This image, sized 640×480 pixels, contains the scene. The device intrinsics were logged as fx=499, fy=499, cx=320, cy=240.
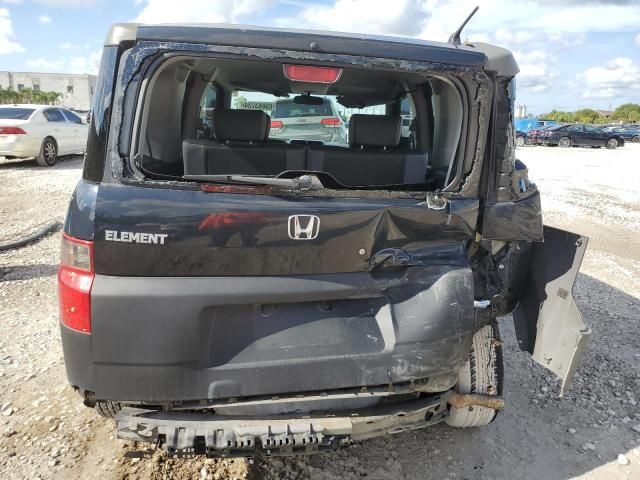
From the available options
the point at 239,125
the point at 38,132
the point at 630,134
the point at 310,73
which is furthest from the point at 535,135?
the point at 310,73

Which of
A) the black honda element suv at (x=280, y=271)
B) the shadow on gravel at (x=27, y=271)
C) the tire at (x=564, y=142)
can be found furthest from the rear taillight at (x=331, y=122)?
the tire at (x=564, y=142)

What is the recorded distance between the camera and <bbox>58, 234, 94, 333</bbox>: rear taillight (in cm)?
195

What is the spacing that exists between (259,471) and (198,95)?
8.59ft

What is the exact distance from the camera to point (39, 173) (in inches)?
443

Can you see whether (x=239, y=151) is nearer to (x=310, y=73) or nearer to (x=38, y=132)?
(x=310, y=73)

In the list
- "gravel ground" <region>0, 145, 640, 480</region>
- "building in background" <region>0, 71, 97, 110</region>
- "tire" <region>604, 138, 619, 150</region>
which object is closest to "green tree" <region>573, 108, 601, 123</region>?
"tire" <region>604, 138, 619, 150</region>

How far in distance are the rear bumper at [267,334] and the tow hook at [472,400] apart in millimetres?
354

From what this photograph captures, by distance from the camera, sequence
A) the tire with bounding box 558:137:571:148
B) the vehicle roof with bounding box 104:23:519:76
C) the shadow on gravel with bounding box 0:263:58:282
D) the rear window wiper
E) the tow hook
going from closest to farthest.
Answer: the vehicle roof with bounding box 104:23:519:76
the rear window wiper
the tow hook
the shadow on gravel with bounding box 0:263:58:282
the tire with bounding box 558:137:571:148

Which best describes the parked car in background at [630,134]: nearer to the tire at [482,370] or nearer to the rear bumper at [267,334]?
the tire at [482,370]

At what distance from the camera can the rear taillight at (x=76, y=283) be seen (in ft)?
6.39

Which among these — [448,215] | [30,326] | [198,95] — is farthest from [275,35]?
[30,326]

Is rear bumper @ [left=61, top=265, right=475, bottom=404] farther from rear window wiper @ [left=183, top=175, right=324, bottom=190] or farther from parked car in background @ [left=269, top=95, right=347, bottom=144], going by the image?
parked car in background @ [left=269, top=95, right=347, bottom=144]

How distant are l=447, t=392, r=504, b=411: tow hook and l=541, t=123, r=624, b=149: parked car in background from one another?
101ft

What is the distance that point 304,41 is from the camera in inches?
77.7
